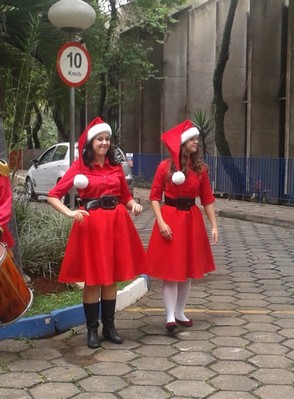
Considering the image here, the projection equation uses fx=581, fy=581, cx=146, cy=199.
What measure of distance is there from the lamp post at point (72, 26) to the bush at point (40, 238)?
0.51m

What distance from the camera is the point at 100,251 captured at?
4.41 meters

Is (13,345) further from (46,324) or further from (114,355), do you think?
(114,355)

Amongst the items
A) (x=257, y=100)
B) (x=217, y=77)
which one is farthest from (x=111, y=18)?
(x=257, y=100)

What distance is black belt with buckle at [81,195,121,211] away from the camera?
178 inches

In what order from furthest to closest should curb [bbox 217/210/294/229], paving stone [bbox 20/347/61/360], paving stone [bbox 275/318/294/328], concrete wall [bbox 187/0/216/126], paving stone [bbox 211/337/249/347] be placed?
1. concrete wall [bbox 187/0/216/126]
2. curb [bbox 217/210/294/229]
3. paving stone [bbox 275/318/294/328]
4. paving stone [bbox 211/337/249/347]
5. paving stone [bbox 20/347/61/360]

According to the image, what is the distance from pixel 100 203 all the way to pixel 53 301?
141 cm

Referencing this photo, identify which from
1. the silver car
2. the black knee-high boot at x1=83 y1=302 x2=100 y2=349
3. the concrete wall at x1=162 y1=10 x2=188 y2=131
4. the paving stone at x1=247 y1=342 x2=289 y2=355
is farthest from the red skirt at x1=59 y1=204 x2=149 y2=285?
the concrete wall at x1=162 y1=10 x2=188 y2=131

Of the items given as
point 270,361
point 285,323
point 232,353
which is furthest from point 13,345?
point 285,323

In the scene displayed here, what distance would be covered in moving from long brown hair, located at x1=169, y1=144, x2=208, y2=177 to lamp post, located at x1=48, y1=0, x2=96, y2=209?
2.28 meters

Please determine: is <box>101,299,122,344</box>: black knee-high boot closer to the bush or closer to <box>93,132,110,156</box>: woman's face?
<box>93,132,110,156</box>: woman's face

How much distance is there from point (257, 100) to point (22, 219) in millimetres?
13125

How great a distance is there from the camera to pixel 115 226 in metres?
4.52

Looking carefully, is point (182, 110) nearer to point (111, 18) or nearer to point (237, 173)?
point (111, 18)

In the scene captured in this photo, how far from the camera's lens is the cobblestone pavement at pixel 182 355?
3768mm
